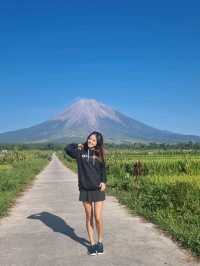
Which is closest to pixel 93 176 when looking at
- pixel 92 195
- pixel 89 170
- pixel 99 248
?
pixel 89 170

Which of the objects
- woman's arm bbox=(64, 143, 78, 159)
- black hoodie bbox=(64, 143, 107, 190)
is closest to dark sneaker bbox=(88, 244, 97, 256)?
black hoodie bbox=(64, 143, 107, 190)

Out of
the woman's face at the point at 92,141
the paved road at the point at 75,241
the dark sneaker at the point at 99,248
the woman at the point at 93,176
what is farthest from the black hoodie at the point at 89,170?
the paved road at the point at 75,241

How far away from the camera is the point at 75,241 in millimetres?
9062

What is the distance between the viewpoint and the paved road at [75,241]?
24.5 ft

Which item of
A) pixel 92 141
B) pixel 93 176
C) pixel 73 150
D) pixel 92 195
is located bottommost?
pixel 92 195

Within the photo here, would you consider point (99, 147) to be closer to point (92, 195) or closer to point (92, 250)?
point (92, 195)

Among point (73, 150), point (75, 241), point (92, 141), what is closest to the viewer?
point (92, 141)

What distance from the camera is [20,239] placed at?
9.32 metres

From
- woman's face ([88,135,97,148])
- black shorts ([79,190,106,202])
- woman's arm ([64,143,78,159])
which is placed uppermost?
woman's face ([88,135,97,148])

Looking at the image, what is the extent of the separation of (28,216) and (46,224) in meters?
1.53

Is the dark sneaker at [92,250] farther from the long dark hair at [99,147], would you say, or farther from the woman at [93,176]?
the long dark hair at [99,147]

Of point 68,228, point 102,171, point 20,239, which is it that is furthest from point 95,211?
point 68,228

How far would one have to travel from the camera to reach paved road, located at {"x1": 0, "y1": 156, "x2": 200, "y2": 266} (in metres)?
7.46

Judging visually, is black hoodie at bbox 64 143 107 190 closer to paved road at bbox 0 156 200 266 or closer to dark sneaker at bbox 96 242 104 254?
dark sneaker at bbox 96 242 104 254
